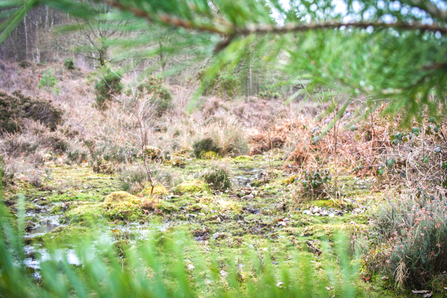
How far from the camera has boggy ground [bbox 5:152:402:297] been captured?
3.13 meters

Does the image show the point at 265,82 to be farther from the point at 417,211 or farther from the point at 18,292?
the point at 417,211

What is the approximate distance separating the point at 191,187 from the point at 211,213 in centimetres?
132

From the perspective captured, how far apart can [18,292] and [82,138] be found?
1010 centimetres

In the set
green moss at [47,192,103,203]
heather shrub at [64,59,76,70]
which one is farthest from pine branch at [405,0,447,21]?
heather shrub at [64,59,76,70]

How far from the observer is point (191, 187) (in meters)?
5.54

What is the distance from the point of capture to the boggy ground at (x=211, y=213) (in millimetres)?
3133

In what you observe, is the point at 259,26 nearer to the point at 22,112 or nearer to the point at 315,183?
the point at 315,183

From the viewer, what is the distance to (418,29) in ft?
1.88

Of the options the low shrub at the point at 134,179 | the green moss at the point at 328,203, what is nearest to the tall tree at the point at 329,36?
the green moss at the point at 328,203

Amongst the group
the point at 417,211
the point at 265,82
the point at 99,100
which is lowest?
the point at 417,211

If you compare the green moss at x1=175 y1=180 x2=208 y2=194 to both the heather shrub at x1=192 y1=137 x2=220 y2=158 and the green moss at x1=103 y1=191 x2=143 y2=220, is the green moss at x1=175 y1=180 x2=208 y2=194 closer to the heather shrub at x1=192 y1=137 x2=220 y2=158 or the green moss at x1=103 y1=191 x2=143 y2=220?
the green moss at x1=103 y1=191 x2=143 y2=220

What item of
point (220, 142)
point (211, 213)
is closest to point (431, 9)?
point (211, 213)

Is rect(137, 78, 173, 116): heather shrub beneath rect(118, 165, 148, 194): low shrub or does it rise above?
above

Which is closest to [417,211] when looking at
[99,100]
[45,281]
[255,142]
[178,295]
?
[178,295]
